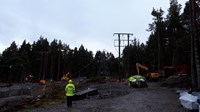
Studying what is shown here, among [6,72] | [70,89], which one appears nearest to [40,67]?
[6,72]

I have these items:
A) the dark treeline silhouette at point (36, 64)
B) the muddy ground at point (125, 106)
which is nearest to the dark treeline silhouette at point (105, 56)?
the dark treeline silhouette at point (36, 64)

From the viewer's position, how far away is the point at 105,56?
5741cm

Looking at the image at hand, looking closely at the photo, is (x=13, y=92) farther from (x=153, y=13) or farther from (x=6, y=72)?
(x=6, y=72)

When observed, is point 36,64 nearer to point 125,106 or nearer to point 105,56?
point 105,56

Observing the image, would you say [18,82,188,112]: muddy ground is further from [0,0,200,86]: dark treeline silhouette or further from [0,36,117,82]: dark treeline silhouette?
[0,36,117,82]: dark treeline silhouette

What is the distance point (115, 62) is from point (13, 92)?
9937 centimetres

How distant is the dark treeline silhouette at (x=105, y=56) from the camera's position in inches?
2299

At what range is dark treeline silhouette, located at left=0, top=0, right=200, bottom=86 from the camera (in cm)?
5840

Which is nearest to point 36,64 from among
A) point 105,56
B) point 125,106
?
point 105,56

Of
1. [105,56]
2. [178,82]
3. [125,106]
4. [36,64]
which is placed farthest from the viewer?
[36,64]

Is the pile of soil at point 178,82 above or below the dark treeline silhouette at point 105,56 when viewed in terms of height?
below

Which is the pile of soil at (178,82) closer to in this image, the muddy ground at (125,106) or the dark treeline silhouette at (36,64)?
the muddy ground at (125,106)

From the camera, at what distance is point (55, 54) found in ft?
364

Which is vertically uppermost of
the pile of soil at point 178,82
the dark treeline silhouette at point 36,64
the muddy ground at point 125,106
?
the dark treeline silhouette at point 36,64
